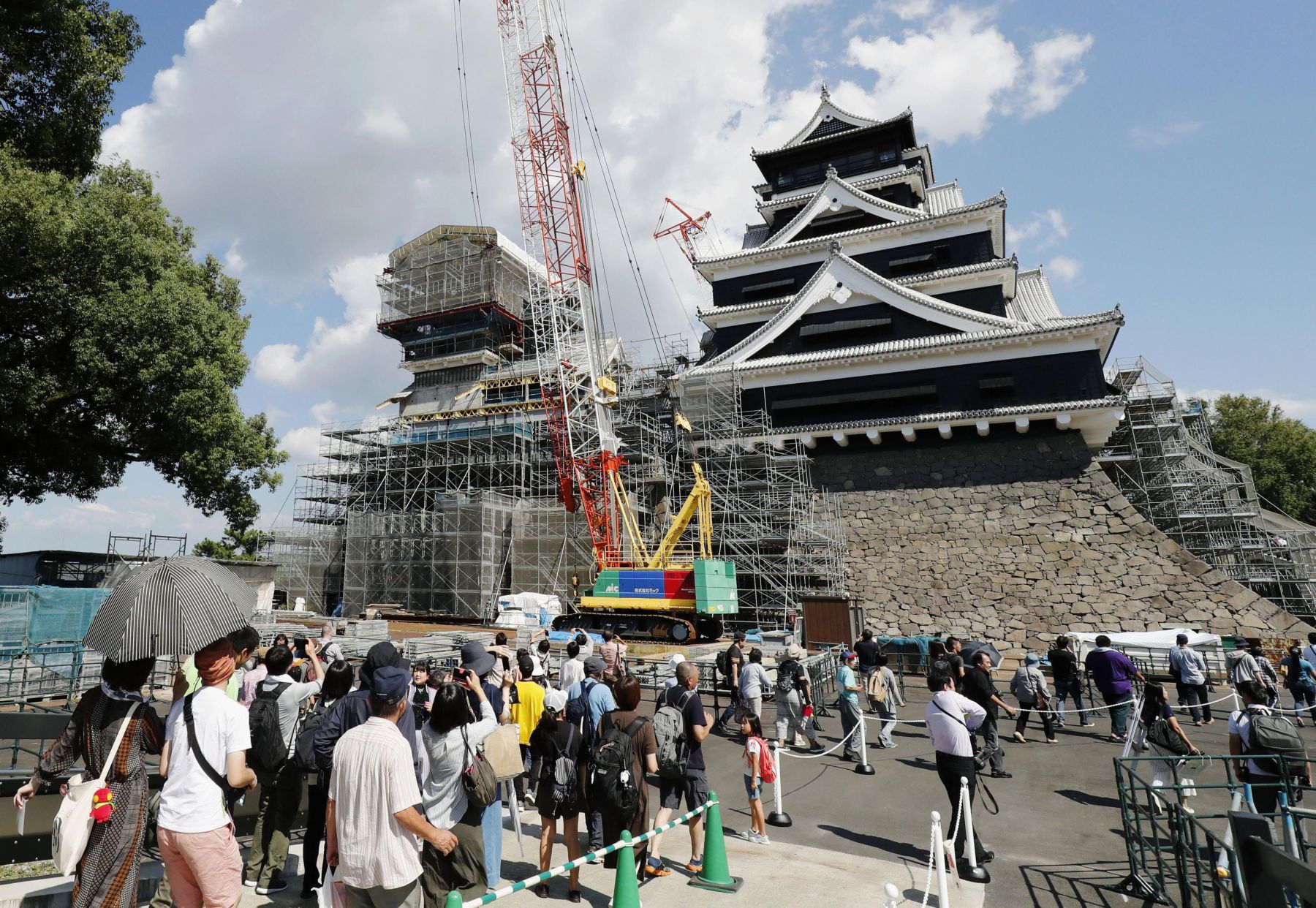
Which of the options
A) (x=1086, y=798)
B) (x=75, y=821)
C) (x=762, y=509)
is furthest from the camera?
(x=762, y=509)

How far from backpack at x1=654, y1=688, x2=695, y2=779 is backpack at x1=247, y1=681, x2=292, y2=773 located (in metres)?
3.00

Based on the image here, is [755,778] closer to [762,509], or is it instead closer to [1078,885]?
[1078,885]

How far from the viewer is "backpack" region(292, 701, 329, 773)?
15.6ft

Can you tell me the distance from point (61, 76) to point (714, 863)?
20.5 metres

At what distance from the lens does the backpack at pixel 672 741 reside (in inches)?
225

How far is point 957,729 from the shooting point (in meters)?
6.15

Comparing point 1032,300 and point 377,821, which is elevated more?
point 1032,300

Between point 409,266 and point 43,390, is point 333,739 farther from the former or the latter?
point 409,266

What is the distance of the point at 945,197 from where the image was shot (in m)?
33.8

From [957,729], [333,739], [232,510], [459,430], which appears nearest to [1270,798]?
[957,729]

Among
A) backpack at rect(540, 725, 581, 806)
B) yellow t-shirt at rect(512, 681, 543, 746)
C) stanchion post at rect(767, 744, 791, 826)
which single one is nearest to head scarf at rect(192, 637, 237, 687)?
backpack at rect(540, 725, 581, 806)

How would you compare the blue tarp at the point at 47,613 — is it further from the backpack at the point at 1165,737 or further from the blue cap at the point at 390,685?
the backpack at the point at 1165,737

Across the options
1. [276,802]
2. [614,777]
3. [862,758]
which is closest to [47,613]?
[276,802]

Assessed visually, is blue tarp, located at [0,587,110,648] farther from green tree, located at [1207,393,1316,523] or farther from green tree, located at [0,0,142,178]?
green tree, located at [1207,393,1316,523]
